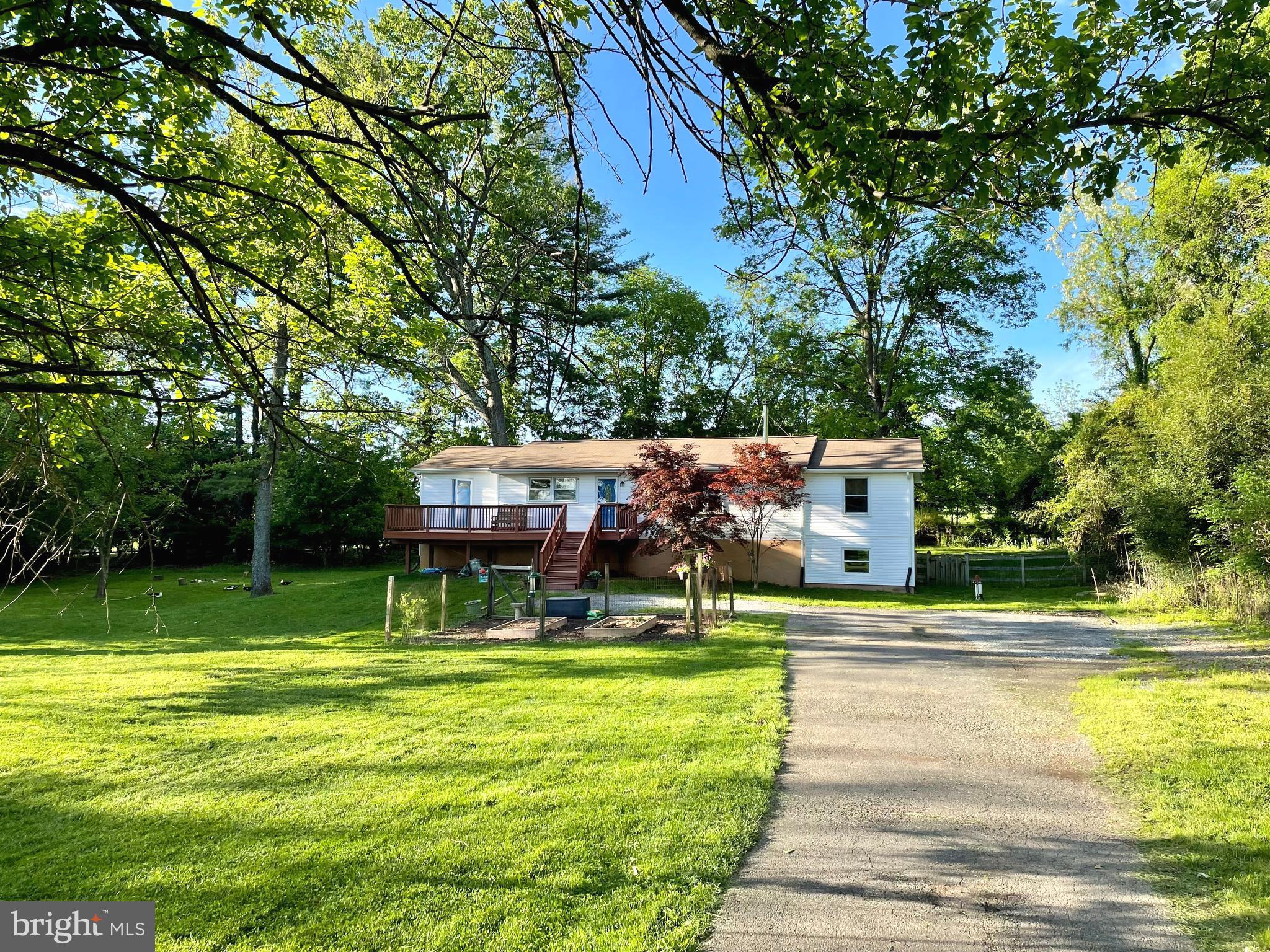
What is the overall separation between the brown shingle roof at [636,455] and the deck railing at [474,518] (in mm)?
1587

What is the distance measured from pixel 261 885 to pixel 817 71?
15.6 ft

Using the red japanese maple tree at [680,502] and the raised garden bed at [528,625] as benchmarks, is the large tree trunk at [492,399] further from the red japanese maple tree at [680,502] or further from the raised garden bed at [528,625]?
the raised garden bed at [528,625]

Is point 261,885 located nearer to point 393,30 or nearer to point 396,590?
point 396,590

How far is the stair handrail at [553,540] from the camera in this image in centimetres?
1995

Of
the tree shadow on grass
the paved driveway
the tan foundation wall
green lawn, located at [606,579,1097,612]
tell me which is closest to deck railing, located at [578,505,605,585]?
green lawn, located at [606,579,1097,612]

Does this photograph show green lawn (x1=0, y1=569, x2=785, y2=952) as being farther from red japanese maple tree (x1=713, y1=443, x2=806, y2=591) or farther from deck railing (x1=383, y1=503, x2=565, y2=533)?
deck railing (x1=383, y1=503, x2=565, y2=533)

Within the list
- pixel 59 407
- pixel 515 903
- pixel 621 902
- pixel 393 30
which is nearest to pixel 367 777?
pixel 515 903

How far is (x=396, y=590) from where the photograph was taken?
63.6ft

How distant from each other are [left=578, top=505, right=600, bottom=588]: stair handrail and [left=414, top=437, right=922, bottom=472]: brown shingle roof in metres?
1.96

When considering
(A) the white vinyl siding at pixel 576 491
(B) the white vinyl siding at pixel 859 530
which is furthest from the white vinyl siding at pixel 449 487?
(B) the white vinyl siding at pixel 859 530

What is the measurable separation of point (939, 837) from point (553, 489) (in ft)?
66.5

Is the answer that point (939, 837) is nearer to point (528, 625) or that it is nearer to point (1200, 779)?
point (1200, 779)

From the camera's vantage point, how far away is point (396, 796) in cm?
443

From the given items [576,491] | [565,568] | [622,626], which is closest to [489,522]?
[576,491]
